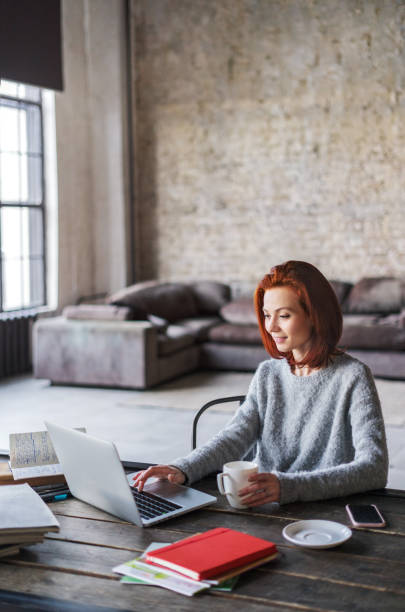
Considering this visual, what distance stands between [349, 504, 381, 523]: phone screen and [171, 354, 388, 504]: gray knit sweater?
162 millimetres

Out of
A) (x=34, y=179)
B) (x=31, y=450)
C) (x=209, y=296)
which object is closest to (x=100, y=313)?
(x=209, y=296)

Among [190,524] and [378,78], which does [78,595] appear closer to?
[190,524]

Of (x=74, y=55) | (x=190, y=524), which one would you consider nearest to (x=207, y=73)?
(x=74, y=55)

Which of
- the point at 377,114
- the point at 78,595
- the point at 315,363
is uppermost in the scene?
the point at 377,114

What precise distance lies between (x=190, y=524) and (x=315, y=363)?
69 cm

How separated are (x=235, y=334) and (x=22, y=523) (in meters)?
6.33

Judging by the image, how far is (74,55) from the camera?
29.9ft

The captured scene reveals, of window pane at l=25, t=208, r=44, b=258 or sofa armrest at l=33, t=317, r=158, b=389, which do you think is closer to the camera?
sofa armrest at l=33, t=317, r=158, b=389

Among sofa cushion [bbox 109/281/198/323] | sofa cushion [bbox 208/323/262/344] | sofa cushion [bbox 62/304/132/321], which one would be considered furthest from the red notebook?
sofa cushion [bbox 109/281/198/323]

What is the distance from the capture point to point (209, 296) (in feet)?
29.9

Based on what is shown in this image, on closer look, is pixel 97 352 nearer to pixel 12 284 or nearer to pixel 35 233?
pixel 12 284

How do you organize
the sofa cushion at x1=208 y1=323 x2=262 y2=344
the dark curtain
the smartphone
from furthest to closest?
1. the sofa cushion at x1=208 y1=323 x2=262 y2=344
2. the dark curtain
3. the smartphone

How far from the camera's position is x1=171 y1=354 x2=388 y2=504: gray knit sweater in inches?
83.2

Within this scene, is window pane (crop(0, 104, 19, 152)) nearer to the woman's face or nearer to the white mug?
the woman's face
